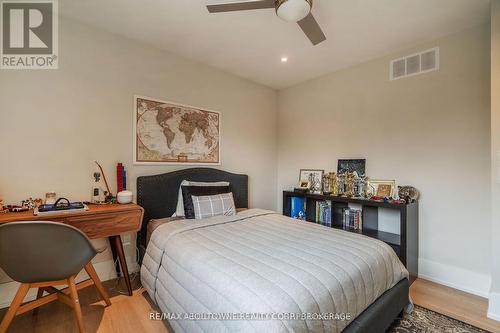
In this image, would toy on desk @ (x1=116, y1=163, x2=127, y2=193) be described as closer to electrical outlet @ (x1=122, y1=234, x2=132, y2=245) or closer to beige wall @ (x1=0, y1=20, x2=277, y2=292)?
beige wall @ (x1=0, y1=20, x2=277, y2=292)

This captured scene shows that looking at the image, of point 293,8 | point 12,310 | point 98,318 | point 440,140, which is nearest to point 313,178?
point 440,140

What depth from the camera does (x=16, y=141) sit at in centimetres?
197

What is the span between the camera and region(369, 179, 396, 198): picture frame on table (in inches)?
109

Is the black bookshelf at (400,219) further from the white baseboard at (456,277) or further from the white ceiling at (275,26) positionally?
the white ceiling at (275,26)

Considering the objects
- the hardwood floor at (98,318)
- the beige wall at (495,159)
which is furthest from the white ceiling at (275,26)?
the hardwood floor at (98,318)

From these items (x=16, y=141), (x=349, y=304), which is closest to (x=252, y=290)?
(x=349, y=304)

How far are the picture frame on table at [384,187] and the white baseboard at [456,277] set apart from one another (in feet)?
2.68

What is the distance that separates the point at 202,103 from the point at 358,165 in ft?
7.62

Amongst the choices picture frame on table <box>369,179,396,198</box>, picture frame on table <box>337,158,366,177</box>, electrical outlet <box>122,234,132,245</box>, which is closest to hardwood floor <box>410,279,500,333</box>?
picture frame on table <box>369,179,396,198</box>

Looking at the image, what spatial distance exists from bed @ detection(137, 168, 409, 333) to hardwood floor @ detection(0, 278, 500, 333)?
0.67 feet

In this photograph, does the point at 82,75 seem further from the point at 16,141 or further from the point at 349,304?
the point at 349,304

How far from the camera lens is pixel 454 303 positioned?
2.07 meters

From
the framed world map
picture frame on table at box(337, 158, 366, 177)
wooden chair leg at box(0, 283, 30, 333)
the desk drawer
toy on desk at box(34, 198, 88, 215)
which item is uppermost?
the framed world map

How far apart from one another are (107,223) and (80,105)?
1242mm
